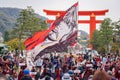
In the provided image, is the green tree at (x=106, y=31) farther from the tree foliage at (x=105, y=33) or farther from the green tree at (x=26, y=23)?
the green tree at (x=26, y=23)

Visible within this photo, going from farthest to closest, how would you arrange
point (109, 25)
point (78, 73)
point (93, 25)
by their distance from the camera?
1. point (93, 25)
2. point (109, 25)
3. point (78, 73)

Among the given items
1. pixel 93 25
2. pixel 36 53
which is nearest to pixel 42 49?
pixel 36 53

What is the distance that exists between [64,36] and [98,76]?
1187 centimetres

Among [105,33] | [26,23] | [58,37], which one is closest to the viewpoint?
[58,37]

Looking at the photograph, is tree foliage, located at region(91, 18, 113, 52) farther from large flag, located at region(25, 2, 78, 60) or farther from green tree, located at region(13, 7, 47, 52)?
large flag, located at region(25, 2, 78, 60)

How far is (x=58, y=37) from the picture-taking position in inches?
649

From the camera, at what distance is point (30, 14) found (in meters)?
63.6

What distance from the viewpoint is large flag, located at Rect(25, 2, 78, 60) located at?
16.0m

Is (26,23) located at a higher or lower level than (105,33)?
higher

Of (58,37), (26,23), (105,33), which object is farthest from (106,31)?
(58,37)

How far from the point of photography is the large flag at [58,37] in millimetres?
15982

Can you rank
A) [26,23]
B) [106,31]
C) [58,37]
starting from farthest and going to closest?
[106,31] < [26,23] < [58,37]

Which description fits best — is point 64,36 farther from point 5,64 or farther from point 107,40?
point 107,40

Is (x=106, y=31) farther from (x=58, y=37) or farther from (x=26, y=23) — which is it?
(x=58, y=37)
